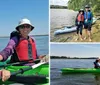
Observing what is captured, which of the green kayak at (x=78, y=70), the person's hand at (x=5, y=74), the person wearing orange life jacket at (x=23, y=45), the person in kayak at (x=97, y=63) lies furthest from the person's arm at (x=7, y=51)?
the person in kayak at (x=97, y=63)

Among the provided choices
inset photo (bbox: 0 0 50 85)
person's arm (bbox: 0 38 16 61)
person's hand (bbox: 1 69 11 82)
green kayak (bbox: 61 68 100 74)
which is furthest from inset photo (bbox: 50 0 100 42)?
person's hand (bbox: 1 69 11 82)

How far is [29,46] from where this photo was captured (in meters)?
3.74

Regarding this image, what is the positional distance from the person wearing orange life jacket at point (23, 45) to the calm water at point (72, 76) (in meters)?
0.25

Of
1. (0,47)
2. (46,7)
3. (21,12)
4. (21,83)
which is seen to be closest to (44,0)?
(46,7)

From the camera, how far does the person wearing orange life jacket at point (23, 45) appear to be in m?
3.68

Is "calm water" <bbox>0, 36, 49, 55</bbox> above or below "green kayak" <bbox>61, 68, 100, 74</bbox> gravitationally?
above

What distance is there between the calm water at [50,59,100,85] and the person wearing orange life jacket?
0.84 ft

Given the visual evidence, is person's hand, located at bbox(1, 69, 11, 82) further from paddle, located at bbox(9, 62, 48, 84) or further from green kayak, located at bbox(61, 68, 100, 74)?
green kayak, located at bbox(61, 68, 100, 74)

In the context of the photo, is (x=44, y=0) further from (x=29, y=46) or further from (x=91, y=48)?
(x=91, y=48)

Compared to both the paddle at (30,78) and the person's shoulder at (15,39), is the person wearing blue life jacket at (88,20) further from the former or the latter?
the person's shoulder at (15,39)

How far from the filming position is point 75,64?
3723 millimetres

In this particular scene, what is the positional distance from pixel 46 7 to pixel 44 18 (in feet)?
0.47

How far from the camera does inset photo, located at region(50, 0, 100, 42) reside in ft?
12.1

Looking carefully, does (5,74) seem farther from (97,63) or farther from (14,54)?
(97,63)
